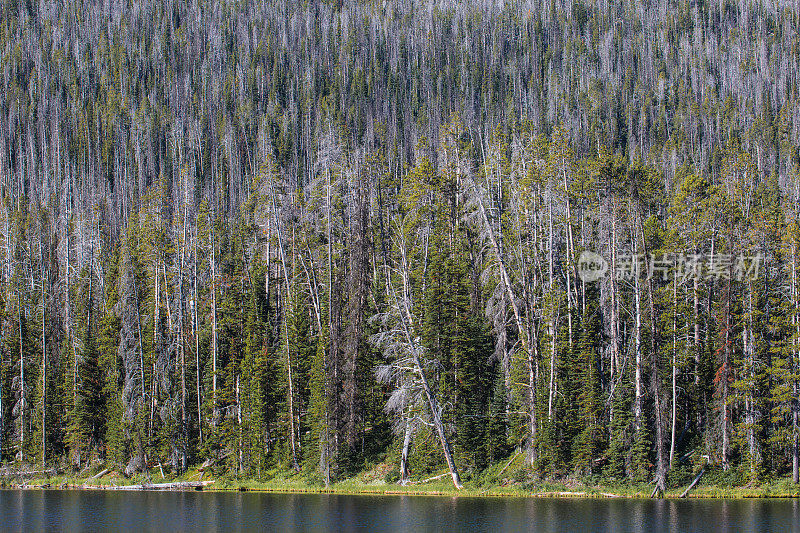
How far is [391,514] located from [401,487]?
981 cm

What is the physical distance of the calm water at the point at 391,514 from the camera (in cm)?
3244

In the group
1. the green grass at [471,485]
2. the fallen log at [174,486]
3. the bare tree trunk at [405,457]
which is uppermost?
the bare tree trunk at [405,457]

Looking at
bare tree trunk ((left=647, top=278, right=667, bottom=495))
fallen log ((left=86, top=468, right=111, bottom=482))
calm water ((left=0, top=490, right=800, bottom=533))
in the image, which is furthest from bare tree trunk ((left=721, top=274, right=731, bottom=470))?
fallen log ((left=86, top=468, right=111, bottom=482))

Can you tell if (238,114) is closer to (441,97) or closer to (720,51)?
(441,97)

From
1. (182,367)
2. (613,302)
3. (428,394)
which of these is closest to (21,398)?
(182,367)

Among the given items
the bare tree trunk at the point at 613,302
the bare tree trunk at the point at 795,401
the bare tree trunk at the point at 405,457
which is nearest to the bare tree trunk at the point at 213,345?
the bare tree trunk at the point at 405,457

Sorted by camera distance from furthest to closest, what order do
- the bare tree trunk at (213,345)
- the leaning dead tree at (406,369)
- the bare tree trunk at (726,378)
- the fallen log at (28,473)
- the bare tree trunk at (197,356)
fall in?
the fallen log at (28,473) < the bare tree trunk at (197,356) < the bare tree trunk at (213,345) < the leaning dead tree at (406,369) < the bare tree trunk at (726,378)

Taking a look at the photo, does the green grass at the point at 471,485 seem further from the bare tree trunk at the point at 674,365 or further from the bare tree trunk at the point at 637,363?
the bare tree trunk at the point at 637,363

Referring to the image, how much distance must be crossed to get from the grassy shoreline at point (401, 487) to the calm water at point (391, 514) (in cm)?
193

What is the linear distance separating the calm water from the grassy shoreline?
1.93 m

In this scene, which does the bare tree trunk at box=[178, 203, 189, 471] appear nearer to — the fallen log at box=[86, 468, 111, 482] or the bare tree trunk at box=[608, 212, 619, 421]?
the fallen log at box=[86, 468, 111, 482]

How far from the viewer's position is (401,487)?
4581cm

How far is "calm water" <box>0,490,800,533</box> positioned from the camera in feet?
106

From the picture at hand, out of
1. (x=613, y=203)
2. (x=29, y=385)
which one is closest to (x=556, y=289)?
(x=613, y=203)
